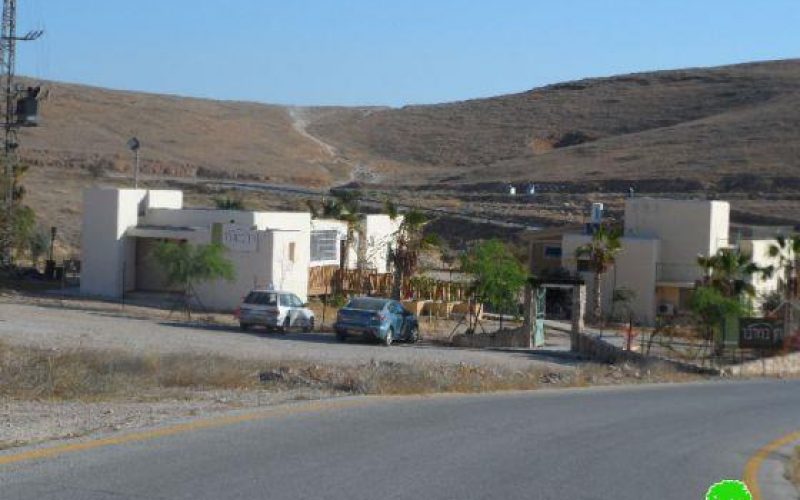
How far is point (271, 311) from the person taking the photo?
40.9 meters

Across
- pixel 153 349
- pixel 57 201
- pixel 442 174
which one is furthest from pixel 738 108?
pixel 153 349

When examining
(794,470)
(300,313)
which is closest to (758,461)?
(794,470)

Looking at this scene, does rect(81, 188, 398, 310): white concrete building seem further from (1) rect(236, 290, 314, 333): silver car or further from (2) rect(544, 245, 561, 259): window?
(2) rect(544, 245, 561, 259): window

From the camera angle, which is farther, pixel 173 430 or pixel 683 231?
pixel 683 231

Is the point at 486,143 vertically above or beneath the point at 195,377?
above

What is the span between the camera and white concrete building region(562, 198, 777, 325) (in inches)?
2137

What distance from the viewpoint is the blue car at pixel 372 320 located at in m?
39.8

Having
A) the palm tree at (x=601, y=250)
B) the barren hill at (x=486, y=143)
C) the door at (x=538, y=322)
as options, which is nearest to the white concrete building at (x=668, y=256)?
the palm tree at (x=601, y=250)

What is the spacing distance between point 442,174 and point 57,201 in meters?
55.2

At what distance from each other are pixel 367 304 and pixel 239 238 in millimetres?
8317

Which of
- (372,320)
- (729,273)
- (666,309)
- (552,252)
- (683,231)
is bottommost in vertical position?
(372,320)

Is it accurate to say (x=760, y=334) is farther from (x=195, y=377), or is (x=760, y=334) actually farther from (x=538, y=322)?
(x=195, y=377)

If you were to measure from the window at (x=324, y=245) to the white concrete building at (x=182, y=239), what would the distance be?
0.08m

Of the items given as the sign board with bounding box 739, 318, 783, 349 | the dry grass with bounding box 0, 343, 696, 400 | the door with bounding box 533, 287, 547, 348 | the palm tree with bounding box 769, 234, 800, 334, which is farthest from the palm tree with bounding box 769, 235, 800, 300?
the dry grass with bounding box 0, 343, 696, 400
